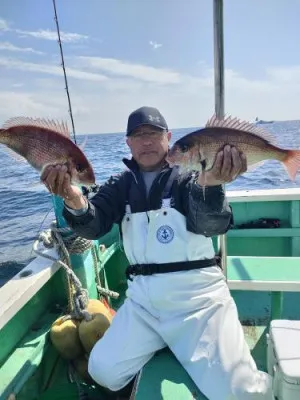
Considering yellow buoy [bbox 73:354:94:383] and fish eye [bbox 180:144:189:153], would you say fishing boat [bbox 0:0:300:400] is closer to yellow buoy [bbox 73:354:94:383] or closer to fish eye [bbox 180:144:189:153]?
yellow buoy [bbox 73:354:94:383]

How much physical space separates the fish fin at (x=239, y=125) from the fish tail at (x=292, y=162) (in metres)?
0.14

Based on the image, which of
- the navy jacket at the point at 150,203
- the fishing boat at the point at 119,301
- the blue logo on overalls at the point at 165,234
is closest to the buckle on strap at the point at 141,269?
the blue logo on overalls at the point at 165,234

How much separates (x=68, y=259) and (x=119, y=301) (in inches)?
52.1

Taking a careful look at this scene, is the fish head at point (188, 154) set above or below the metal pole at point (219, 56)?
below

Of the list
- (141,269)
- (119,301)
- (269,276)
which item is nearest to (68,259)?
(141,269)

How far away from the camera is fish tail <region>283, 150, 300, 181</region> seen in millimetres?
2408

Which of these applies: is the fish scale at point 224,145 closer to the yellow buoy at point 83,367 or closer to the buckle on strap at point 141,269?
the buckle on strap at point 141,269

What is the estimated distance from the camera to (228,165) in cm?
219

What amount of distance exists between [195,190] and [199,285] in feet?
2.32

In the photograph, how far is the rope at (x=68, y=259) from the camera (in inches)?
120

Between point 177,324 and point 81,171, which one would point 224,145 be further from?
point 177,324

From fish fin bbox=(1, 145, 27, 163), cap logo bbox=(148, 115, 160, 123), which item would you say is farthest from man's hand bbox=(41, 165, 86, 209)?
cap logo bbox=(148, 115, 160, 123)

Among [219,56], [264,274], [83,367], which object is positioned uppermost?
[219,56]

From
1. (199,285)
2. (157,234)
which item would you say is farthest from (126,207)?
(199,285)
